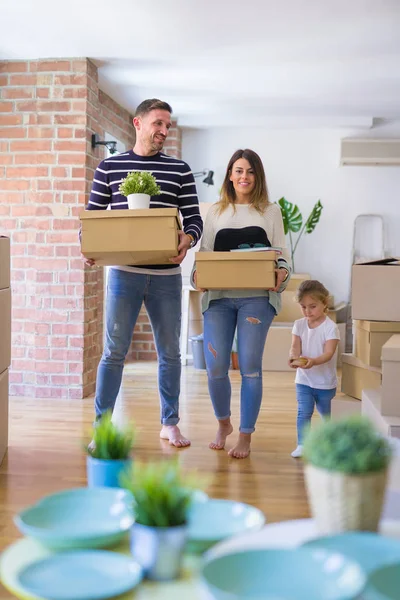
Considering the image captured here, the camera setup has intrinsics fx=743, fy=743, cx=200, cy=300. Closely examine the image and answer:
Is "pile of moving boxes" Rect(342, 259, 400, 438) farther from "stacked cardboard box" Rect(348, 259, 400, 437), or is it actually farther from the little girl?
the little girl

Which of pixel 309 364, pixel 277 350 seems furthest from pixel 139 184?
pixel 277 350

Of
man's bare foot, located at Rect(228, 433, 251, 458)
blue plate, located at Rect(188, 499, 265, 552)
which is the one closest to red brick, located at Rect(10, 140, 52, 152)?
man's bare foot, located at Rect(228, 433, 251, 458)

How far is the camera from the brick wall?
4562 millimetres

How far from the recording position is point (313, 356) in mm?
3178

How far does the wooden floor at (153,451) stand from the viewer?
254cm

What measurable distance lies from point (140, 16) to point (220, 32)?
1.64ft

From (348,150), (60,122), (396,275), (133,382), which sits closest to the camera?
(396,275)

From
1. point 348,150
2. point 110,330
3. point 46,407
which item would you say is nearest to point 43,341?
point 46,407

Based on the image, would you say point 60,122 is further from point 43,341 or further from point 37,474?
point 37,474

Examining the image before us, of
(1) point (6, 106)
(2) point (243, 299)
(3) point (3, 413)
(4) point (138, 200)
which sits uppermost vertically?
(1) point (6, 106)

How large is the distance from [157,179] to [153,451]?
1135 millimetres

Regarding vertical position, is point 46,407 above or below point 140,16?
below

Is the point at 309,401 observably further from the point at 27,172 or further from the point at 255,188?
the point at 27,172

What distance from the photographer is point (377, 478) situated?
922 millimetres
